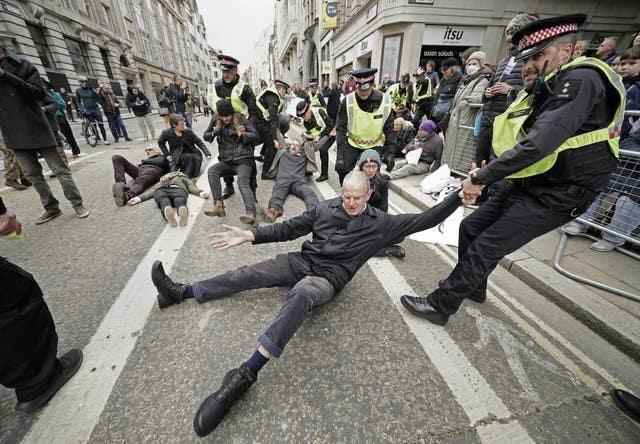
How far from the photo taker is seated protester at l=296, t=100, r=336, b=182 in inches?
208

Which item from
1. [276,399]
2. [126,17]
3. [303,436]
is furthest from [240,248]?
[126,17]

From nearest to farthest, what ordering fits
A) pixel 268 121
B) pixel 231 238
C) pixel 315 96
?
pixel 231 238 → pixel 268 121 → pixel 315 96

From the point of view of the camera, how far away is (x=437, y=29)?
43.2 ft

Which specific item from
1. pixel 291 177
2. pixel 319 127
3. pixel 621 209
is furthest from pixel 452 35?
pixel 621 209

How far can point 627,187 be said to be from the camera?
2.66 metres

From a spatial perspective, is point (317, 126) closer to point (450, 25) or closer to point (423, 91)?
point (423, 91)

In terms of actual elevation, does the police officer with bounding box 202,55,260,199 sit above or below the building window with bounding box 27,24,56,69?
below

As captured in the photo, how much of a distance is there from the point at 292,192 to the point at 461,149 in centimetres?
340

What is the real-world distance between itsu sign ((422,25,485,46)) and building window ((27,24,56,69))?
73.3ft

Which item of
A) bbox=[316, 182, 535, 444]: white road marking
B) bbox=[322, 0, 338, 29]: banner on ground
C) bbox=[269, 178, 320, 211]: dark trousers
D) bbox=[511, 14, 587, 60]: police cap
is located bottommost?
bbox=[316, 182, 535, 444]: white road marking

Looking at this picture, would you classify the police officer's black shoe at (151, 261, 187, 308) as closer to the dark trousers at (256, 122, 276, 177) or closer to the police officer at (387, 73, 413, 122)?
the dark trousers at (256, 122, 276, 177)

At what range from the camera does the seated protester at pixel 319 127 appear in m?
5.28

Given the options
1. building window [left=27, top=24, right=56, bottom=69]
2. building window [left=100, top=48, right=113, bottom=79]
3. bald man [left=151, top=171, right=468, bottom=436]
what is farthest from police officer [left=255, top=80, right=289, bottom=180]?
building window [left=100, top=48, right=113, bottom=79]

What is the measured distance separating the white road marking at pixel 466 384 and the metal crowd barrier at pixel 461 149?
12.4 ft
